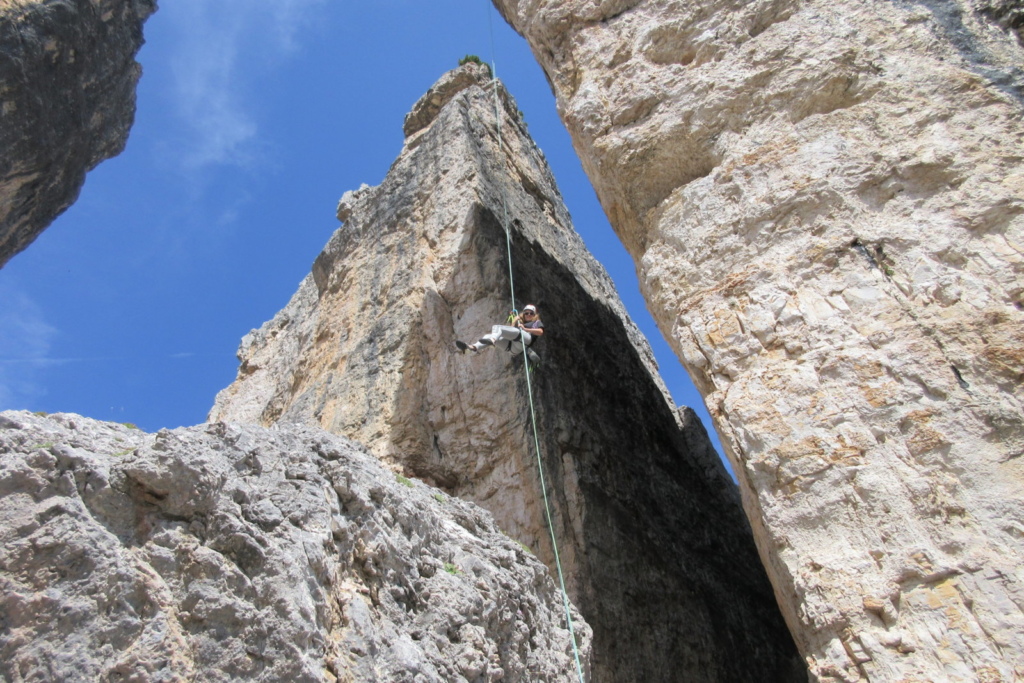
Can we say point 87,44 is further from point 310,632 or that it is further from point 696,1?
point 310,632

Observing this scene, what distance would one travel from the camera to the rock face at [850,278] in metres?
6.67

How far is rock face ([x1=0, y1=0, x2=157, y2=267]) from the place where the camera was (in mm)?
14414

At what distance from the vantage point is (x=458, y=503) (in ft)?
19.2

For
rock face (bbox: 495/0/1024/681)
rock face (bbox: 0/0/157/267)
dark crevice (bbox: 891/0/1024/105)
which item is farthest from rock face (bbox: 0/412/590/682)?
rock face (bbox: 0/0/157/267)

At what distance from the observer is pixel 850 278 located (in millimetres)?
8148

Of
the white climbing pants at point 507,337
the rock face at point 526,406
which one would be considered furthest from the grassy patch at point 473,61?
the white climbing pants at point 507,337

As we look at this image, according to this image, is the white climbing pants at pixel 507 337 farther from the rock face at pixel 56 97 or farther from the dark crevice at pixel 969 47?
the rock face at pixel 56 97

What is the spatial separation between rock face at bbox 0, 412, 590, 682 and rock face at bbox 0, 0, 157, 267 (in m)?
12.9

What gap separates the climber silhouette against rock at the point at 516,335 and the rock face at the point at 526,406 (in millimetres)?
339

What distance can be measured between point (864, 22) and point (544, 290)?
5.59 metres

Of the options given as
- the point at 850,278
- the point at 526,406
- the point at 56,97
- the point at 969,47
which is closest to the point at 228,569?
the point at 850,278

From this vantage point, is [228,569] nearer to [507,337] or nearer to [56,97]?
[507,337]

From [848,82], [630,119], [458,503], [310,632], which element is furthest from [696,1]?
[310,632]

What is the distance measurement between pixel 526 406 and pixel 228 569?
6906mm
